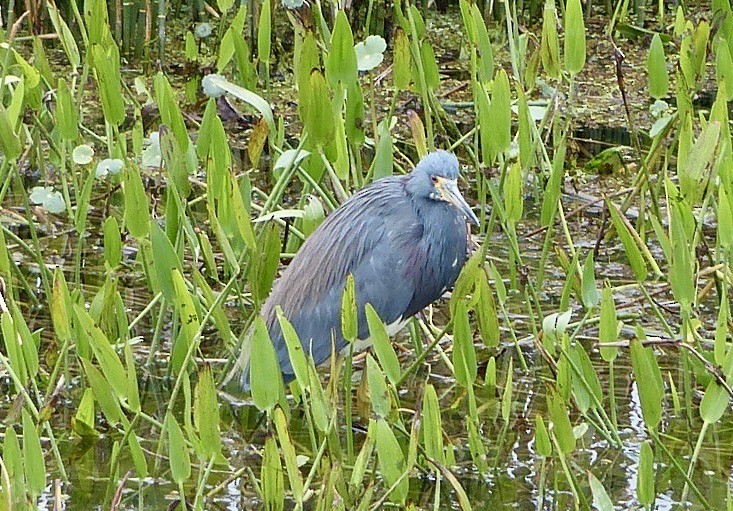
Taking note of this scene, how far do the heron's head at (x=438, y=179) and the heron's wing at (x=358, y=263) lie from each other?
3.3 inches

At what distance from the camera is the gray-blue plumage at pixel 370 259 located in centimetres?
335

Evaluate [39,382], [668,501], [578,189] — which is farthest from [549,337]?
[578,189]

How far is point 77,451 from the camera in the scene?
3.07 meters

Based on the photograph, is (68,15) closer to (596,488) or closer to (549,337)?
(549,337)

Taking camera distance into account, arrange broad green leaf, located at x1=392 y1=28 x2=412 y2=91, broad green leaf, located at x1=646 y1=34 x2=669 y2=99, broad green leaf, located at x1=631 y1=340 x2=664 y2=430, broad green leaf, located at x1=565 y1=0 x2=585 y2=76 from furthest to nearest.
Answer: broad green leaf, located at x1=392 y1=28 x2=412 y2=91 → broad green leaf, located at x1=646 y1=34 x2=669 y2=99 → broad green leaf, located at x1=565 y1=0 x2=585 y2=76 → broad green leaf, located at x1=631 y1=340 x2=664 y2=430

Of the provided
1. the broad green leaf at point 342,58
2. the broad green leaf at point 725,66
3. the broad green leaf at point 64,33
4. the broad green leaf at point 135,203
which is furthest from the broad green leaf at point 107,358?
the broad green leaf at point 725,66

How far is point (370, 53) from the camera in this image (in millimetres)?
3328

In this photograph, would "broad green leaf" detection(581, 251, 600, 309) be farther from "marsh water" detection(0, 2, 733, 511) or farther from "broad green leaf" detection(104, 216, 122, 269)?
"broad green leaf" detection(104, 216, 122, 269)

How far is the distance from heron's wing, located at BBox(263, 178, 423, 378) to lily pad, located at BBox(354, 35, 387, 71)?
1.01 ft

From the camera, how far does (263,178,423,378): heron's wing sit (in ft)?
11.0

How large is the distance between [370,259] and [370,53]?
0.53m

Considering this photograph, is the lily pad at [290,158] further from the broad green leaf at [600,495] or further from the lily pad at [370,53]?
the broad green leaf at [600,495]

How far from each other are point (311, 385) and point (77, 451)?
1.05 m

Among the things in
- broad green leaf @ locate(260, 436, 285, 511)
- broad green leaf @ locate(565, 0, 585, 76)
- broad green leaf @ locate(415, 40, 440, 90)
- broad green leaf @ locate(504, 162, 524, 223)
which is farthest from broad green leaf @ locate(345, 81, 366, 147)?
broad green leaf @ locate(260, 436, 285, 511)
